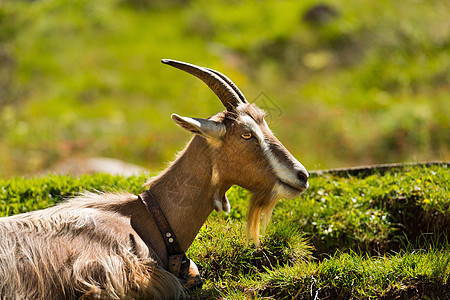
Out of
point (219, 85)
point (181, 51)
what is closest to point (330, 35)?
point (181, 51)

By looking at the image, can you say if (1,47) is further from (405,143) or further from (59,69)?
(405,143)

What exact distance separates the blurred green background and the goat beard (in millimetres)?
7107

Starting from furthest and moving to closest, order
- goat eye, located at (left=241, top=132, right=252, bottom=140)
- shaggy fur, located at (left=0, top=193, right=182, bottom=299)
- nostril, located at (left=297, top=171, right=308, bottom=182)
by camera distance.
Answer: goat eye, located at (left=241, top=132, right=252, bottom=140) → nostril, located at (left=297, top=171, right=308, bottom=182) → shaggy fur, located at (left=0, top=193, right=182, bottom=299)

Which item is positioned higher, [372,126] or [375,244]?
[372,126]

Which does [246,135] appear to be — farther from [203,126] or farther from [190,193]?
[190,193]

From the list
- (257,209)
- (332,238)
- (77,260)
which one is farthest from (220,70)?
(77,260)

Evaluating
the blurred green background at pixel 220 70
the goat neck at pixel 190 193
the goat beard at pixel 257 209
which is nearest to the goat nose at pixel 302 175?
the goat beard at pixel 257 209

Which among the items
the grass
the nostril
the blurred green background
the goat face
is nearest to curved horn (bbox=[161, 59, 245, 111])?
the goat face

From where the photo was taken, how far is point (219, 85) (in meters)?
4.59

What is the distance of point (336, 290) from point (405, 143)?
986 cm

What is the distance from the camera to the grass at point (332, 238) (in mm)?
4684

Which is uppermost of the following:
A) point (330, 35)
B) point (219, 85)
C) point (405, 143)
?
point (330, 35)

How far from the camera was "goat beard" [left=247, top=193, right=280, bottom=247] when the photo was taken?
454cm

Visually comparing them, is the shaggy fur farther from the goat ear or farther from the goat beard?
the goat ear
